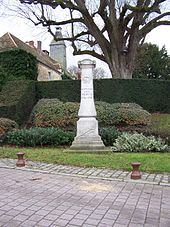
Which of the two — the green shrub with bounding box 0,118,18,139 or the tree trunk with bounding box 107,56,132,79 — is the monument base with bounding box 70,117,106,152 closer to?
the green shrub with bounding box 0,118,18,139

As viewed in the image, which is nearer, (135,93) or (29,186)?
(29,186)

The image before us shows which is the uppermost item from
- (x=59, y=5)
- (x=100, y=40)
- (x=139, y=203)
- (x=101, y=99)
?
(x=59, y=5)

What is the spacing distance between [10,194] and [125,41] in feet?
60.3

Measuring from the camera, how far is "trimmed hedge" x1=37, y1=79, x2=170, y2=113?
1812 cm

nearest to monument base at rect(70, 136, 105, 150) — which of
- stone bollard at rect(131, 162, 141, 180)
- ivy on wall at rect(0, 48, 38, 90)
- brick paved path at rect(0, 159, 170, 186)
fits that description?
brick paved path at rect(0, 159, 170, 186)

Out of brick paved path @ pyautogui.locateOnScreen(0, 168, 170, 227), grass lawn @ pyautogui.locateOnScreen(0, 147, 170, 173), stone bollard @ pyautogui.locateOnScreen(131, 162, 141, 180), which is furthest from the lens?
grass lawn @ pyautogui.locateOnScreen(0, 147, 170, 173)

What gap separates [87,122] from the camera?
36.1ft

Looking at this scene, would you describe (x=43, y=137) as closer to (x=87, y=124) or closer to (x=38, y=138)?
(x=38, y=138)

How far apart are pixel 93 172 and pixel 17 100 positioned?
30.8ft

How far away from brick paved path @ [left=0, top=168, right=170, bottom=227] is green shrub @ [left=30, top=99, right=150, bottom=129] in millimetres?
8306

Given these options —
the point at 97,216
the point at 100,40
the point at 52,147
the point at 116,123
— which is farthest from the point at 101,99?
the point at 97,216

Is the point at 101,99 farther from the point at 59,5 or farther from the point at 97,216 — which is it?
the point at 97,216

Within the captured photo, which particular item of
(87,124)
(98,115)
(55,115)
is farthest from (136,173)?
(55,115)

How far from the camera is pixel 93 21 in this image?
2134 centimetres
